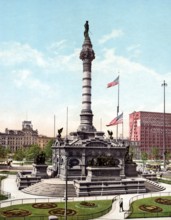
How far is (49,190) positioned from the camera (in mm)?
43906

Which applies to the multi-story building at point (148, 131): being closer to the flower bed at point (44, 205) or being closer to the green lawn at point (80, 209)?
the green lawn at point (80, 209)

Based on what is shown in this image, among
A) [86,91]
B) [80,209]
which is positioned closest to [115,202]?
[80,209]

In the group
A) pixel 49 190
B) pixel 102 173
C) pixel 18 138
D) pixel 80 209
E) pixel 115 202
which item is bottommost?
pixel 115 202

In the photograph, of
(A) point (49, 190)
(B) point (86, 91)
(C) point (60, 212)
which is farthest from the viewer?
(B) point (86, 91)

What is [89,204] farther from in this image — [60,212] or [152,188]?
[152,188]

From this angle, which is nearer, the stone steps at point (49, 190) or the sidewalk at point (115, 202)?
the sidewalk at point (115, 202)

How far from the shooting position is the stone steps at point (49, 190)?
141ft

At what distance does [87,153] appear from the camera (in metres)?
57.5

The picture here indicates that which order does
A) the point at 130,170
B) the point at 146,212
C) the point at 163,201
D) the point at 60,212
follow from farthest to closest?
the point at 130,170
the point at 163,201
the point at 146,212
the point at 60,212

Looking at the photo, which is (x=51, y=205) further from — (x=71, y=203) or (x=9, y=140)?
(x=9, y=140)

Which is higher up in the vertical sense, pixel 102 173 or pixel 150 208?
pixel 102 173

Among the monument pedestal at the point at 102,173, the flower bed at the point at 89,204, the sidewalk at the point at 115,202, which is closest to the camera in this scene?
→ the sidewalk at the point at 115,202

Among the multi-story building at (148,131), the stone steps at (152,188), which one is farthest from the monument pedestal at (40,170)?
the multi-story building at (148,131)

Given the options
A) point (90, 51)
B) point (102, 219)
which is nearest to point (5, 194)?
point (102, 219)
